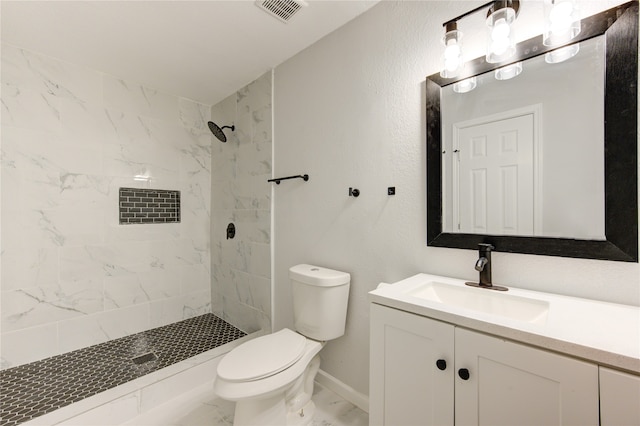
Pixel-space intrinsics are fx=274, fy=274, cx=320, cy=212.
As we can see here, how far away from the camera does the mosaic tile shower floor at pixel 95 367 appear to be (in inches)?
55.8

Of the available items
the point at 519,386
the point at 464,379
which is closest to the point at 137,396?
the point at 464,379

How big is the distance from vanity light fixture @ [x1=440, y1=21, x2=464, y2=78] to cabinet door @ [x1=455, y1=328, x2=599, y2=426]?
3.34ft

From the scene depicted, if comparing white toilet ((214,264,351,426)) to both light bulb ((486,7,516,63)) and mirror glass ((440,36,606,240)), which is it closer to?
mirror glass ((440,36,606,240))

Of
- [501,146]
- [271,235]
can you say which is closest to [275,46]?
[271,235]

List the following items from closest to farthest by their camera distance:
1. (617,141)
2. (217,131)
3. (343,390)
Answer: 1. (617,141)
2. (343,390)
3. (217,131)

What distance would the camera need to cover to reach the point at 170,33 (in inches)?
65.7

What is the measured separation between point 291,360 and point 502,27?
1622 mm

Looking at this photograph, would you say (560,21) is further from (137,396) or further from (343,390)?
(137,396)

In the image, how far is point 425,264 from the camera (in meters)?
1.29

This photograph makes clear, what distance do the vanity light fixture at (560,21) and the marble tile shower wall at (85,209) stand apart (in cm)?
261

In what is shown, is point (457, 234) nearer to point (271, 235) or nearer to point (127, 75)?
point (271, 235)

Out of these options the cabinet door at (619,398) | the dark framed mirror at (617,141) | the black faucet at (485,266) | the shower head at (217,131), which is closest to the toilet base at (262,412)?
the black faucet at (485,266)

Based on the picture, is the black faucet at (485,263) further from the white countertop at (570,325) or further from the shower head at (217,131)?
the shower head at (217,131)

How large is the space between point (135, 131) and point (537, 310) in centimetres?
281
